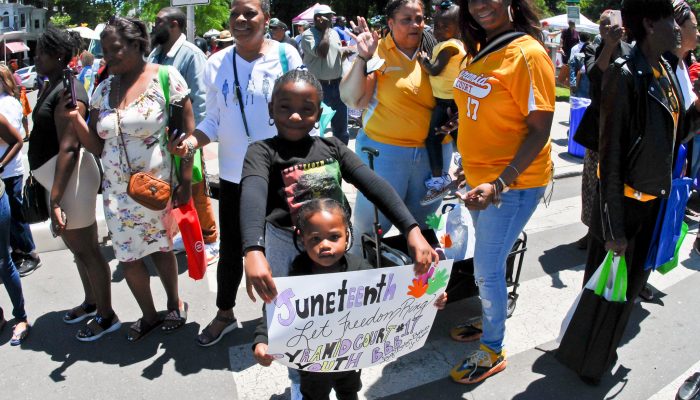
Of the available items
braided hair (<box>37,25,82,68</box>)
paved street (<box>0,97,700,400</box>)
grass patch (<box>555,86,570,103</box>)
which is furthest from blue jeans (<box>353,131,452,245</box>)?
grass patch (<box>555,86,570,103</box>)

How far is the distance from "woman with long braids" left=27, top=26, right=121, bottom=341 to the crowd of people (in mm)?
10

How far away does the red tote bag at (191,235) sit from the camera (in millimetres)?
3682

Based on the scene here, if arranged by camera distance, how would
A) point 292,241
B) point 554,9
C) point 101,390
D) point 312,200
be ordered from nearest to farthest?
1. point 312,200
2. point 292,241
3. point 101,390
4. point 554,9

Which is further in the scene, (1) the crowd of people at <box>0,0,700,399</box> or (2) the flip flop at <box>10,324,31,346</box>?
(2) the flip flop at <box>10,324,31,346</box>

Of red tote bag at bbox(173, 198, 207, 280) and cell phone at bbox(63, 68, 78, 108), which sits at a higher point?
cell phone at bbox(63, 68, 78, 108)

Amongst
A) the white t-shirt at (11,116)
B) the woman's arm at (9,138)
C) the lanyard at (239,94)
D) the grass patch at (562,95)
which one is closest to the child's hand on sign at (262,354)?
the lanyard at (239,94)

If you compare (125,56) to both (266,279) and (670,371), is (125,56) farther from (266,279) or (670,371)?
(670,371)

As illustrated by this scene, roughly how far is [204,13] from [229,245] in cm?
1453

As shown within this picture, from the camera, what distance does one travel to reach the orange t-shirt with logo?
276 centimetres

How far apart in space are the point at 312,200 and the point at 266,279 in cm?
43

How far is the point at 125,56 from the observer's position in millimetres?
3422

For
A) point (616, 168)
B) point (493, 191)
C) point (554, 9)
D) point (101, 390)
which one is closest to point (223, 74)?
point (493, 191)

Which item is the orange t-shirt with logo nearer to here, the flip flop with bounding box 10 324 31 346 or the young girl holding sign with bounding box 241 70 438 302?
the young girl holding sign with bounding box 241 70 438 302

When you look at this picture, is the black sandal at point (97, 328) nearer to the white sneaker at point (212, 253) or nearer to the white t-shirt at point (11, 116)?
the white sneaker at point (212, 253)
